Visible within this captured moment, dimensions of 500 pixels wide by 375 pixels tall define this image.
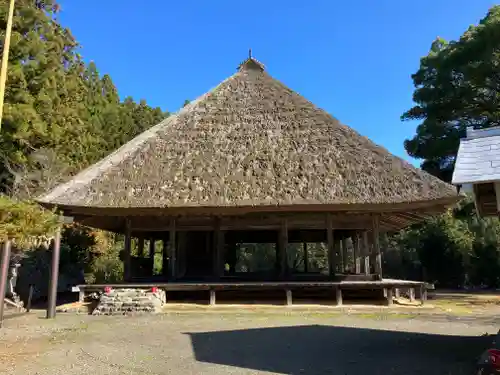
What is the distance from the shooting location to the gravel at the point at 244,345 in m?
5.41

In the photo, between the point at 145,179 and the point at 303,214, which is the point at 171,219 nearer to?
the point at 145,179

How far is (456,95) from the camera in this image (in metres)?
18.7

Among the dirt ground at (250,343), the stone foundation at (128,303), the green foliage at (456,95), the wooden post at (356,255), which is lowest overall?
the dirt ground at (250,343)

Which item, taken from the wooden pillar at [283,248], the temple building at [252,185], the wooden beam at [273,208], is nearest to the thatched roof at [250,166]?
the temple building at [252,185]

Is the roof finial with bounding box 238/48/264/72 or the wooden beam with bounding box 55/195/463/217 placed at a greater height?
the roof finial with bounding box 238/48/264/72

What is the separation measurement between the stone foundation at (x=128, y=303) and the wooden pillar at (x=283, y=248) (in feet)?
12.8

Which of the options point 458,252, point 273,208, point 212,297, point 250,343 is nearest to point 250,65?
point 273,208

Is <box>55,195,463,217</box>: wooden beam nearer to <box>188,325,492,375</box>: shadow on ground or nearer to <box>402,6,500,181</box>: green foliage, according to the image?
<box>188,325,492,375</box>: shadow on ground

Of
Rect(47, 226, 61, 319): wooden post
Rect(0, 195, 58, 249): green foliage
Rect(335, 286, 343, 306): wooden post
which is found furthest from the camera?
Rect(335, 286, 343, 306): wooden post

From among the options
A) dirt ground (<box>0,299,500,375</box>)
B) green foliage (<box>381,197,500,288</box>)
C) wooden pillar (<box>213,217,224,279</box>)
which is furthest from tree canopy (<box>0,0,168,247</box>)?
green foliage (<box>381,197,500,288</box>)

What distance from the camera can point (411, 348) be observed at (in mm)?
6488

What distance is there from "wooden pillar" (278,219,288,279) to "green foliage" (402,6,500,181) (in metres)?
9.80

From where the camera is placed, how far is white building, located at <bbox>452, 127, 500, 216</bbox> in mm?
4074

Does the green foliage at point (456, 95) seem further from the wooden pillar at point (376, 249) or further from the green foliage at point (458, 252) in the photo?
the wooden pillar at point (376, 249)
